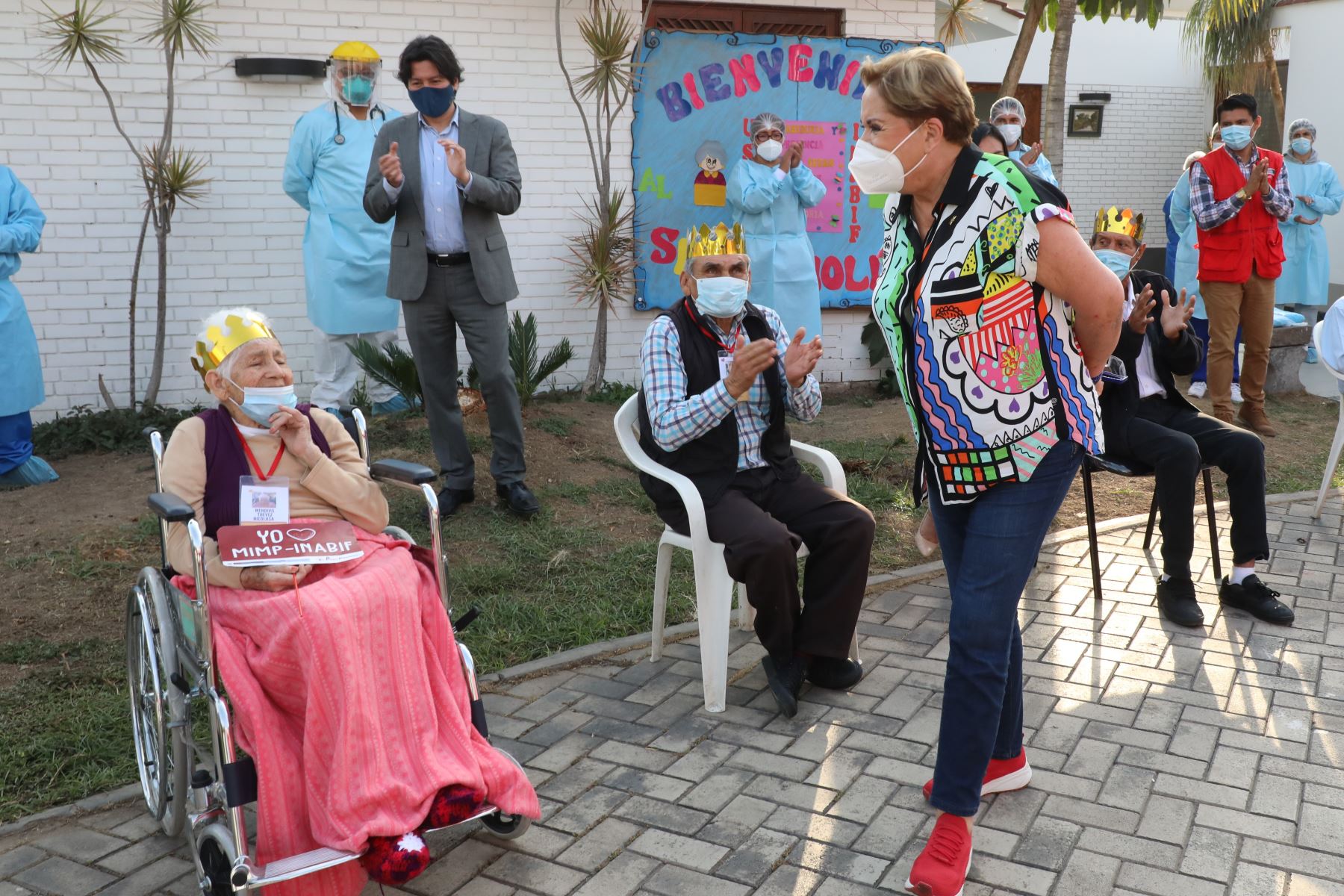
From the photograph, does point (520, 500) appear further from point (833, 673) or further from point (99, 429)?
point (99, 429)

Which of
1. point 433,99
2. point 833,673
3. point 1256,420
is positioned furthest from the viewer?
point 1256,420

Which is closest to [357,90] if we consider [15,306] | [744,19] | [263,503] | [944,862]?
[15,306]

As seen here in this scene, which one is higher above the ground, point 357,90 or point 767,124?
point 357,90

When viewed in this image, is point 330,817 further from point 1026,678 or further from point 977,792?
point 1026,678

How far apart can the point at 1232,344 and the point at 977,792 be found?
6.42 meters

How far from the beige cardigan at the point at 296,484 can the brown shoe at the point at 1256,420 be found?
6.71m

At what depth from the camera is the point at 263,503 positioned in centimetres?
321

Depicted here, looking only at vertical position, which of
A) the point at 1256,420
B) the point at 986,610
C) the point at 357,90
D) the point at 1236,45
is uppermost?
the point at 1236,45

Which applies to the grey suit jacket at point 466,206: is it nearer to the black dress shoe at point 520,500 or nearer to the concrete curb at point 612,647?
the black dress shoe at point 520,500

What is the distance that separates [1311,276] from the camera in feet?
33.8

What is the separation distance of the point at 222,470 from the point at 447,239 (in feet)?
8.93

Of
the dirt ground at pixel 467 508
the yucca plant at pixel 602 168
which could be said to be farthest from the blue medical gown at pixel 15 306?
the yucca plant at pixel 602 168

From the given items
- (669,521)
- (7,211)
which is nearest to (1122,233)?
(669,521)

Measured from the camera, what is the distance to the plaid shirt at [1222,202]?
810 cm
